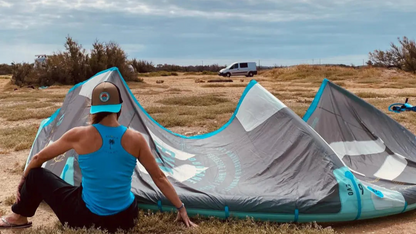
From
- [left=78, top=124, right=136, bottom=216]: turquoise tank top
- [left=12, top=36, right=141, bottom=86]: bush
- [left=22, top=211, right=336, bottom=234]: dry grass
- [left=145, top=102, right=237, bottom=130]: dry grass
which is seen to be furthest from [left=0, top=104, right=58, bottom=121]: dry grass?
[left=12, top=36, right=141, bottom=86]: bush

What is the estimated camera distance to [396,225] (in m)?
3.75

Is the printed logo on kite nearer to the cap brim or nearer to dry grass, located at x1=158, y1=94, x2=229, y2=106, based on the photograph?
the cap brim

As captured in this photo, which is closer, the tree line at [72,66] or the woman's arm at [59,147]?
the woman's arm at [59,147]

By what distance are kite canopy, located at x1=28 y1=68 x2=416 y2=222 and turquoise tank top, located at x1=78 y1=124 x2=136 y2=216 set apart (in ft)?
2.27

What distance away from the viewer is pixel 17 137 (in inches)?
297

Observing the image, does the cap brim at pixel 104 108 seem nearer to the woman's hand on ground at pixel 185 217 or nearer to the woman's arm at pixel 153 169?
the woman's arm at pixel 153 169

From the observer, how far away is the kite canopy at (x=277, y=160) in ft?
12.0

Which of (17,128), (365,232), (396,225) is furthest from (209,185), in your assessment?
(17,128)

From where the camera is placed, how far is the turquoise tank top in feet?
9.58

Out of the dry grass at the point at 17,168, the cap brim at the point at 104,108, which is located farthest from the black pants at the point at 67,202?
the dry grass at the point at 17,168

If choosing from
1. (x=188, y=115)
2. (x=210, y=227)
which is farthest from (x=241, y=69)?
(x=210, y=227)

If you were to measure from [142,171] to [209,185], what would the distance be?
736 mm

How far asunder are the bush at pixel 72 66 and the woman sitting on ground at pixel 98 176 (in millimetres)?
19863

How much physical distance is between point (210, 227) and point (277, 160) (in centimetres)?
113
